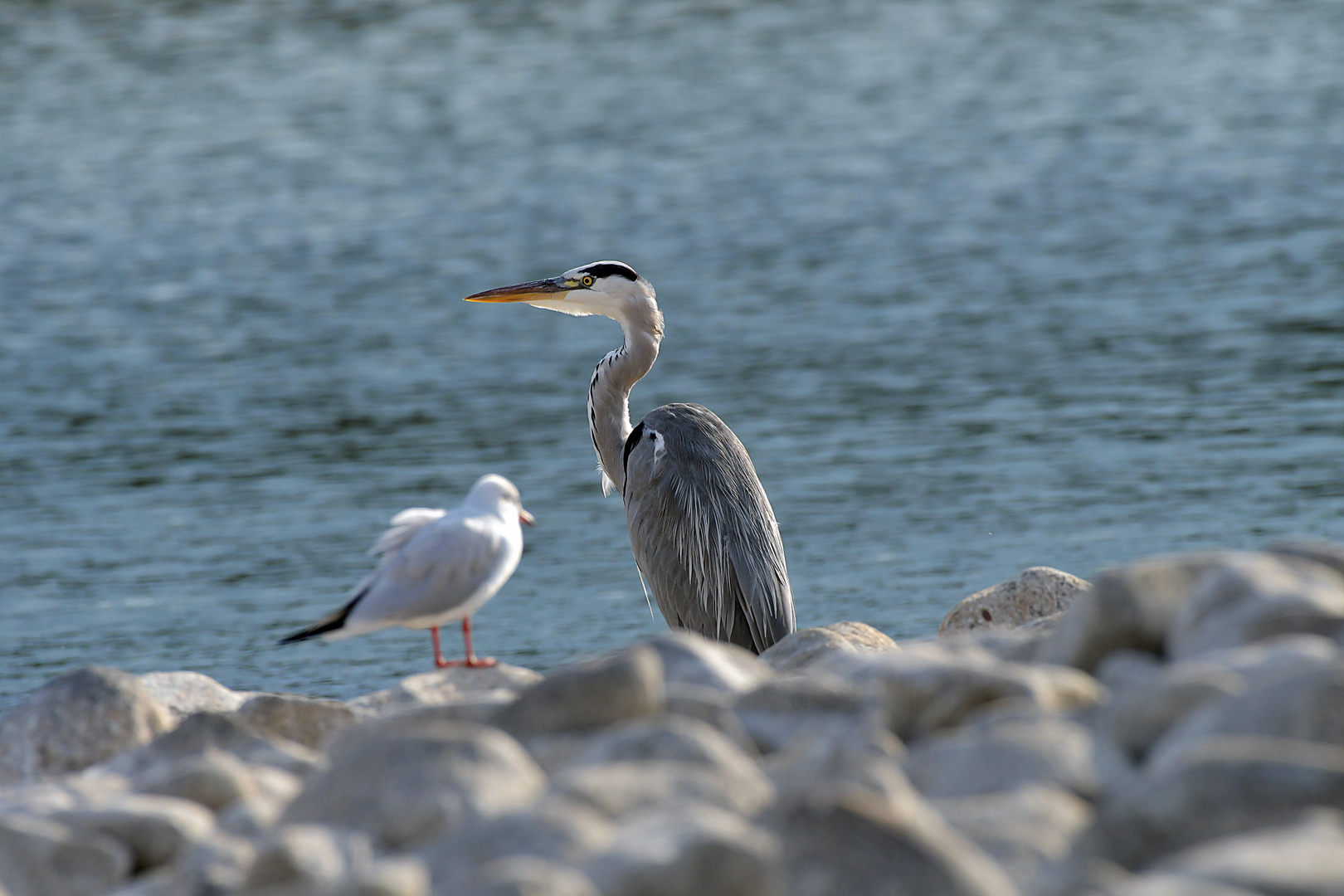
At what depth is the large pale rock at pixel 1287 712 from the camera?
8.36 feet

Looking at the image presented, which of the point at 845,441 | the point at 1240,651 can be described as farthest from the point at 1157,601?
the point at 845,441

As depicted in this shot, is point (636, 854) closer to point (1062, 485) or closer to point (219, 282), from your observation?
point (1062, 485)

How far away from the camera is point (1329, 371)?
12.4 metres

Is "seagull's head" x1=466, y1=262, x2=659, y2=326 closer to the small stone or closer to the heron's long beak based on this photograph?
the heron's long beak

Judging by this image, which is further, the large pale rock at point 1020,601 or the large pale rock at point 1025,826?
the large pale rock at point 1020,601

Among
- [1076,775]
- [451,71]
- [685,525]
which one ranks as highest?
[451,71]

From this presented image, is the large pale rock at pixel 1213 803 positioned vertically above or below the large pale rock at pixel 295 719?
above

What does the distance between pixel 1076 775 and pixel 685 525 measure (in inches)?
156

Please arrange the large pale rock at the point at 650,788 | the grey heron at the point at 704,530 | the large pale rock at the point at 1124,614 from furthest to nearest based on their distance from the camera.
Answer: the grey heron at the point at 704,530
the large pale rock at the point at 1124,614
the large pale rock at the point at 650,788

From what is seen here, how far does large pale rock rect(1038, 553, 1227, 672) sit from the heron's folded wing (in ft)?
6.36

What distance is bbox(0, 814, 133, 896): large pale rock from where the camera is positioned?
9.59 feet

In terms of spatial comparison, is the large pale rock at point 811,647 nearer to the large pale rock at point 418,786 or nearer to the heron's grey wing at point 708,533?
the heron's grey wing at point 708,533

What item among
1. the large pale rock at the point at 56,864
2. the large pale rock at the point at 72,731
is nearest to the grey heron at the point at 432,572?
the large pale rock at the point at 72,731

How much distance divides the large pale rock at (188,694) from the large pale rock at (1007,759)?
9.23ft
